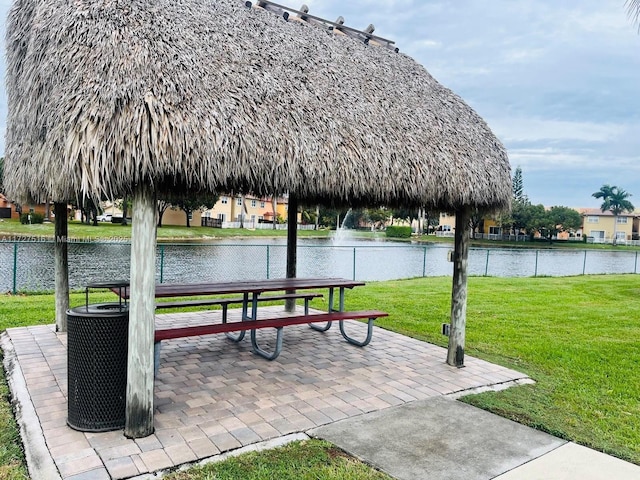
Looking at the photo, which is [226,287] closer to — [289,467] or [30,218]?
[289,467]

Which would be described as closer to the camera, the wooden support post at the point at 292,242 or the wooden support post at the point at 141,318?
the wooden support post at the point at 141,318

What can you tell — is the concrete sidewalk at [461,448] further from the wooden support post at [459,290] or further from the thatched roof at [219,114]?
the thatched roof at [219,114]

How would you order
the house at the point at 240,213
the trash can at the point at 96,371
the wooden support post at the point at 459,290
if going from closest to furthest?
1. the trash can at the point at 96,371
2. the wooden support post at the point at 459,290
3. the house at the point at 240,213

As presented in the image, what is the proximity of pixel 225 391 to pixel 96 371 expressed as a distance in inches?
55.1

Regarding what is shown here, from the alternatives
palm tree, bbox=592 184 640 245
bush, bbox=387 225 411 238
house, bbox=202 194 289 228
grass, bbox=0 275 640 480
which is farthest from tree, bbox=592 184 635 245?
grass, bbox=0 275 640 480

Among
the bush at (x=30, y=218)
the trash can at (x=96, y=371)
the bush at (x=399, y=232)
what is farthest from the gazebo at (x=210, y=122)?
the bush at (x=399, y=232)

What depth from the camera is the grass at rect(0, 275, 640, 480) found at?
163 inches

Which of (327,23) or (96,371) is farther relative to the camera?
(327,23)

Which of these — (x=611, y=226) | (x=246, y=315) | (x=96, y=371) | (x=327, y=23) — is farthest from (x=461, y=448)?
(x=611, y=226)

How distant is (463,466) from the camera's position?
3.61m

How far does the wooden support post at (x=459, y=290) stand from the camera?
6027mm

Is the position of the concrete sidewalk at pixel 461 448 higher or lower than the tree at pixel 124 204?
lower

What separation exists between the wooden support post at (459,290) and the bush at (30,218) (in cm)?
3858

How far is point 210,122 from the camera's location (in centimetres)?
379
